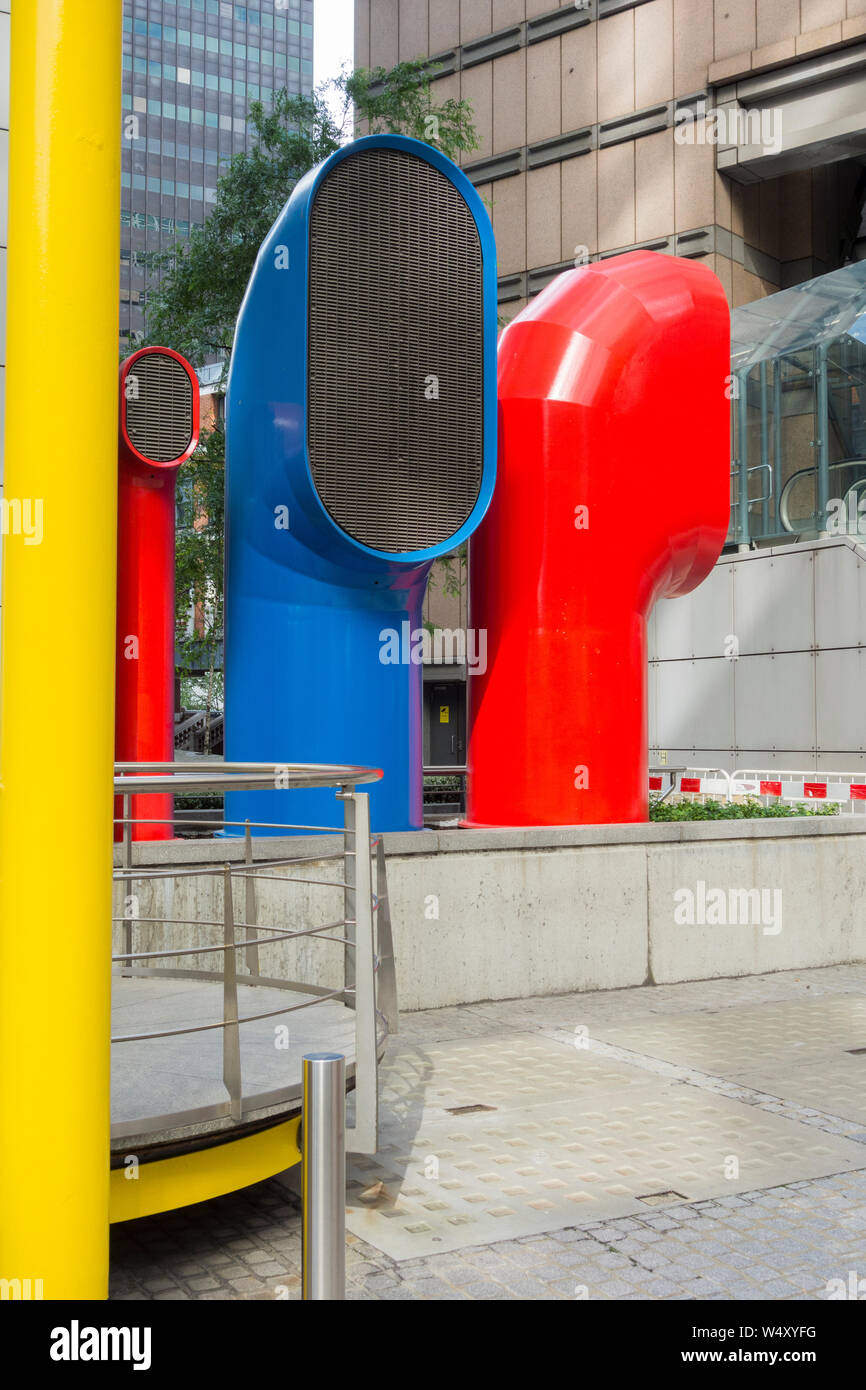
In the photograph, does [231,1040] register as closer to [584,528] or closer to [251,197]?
[584,528]

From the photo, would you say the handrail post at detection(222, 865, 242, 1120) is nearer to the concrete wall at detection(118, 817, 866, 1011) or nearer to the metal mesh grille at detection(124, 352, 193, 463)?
the concrete wall at detection(118, 817, 866, 1011)

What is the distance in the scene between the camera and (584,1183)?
16.9ft

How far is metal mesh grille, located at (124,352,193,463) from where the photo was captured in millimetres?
9195

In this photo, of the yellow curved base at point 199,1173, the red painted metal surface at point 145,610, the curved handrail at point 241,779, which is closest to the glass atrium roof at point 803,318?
the red painted metal surface at point 145,610

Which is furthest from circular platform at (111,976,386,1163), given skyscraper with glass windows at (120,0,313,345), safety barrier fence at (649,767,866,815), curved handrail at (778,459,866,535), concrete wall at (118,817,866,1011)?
skyscraper with glass windows at (120,0,313,345)

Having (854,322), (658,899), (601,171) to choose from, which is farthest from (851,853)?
(601,171)

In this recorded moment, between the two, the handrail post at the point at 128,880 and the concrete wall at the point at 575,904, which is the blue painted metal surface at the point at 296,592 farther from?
the handrail post at the point at 128,880

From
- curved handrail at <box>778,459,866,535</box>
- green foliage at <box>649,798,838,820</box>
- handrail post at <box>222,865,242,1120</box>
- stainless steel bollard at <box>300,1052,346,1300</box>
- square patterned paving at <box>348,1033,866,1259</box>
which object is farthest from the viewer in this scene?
curved handrail at <box>778,459,866,535</box>

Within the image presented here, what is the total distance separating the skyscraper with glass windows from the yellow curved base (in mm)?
95898

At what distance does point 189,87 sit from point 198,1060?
111905 mm

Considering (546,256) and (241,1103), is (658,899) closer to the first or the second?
(241,1103)

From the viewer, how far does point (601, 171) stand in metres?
33.5

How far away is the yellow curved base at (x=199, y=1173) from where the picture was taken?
4043 mm

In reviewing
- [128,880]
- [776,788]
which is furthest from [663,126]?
[128,880]
